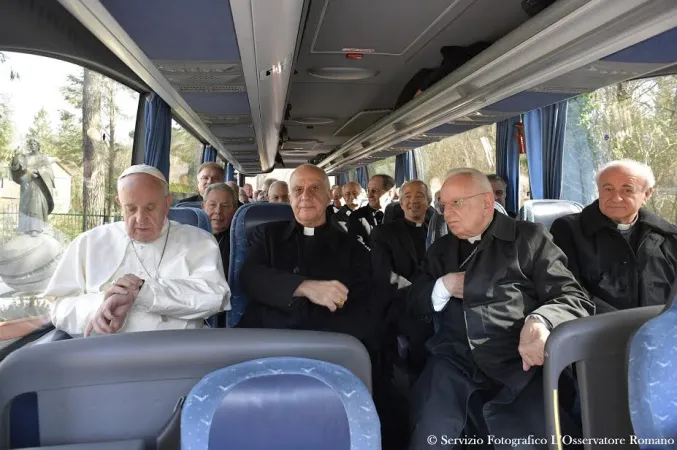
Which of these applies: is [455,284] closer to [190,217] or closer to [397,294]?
[397,294]

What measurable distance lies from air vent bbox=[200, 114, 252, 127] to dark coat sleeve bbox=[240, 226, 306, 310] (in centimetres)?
381

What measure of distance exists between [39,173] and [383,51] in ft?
11.2

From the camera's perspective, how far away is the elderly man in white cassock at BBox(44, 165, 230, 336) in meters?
2.28

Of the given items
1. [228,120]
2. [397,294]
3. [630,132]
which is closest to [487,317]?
[397,294]

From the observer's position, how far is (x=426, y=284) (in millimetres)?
2803

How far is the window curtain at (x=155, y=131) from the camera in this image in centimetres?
546

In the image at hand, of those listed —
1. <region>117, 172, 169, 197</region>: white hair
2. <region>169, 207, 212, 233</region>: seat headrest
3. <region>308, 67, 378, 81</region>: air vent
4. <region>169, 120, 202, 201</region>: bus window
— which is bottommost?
<region>169, 207, 212, 233</region>: seat headrest

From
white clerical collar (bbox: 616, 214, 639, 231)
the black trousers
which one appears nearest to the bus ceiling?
white clerical collar (bbox: 616, 214, 639, 231)

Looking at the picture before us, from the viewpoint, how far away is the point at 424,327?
3.18 m

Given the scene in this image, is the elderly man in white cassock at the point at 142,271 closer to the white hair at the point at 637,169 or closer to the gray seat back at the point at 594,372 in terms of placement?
the gray seat back at the point at 594,372

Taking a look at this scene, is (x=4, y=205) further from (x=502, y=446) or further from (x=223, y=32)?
(x=502, y=446)

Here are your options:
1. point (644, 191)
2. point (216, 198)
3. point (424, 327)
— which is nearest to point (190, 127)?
point (216, 198)

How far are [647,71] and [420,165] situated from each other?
23.0ft

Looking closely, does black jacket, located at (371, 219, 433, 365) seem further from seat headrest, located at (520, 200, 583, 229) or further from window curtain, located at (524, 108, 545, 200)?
window curtain, located at (524, 108, 545, 200)
